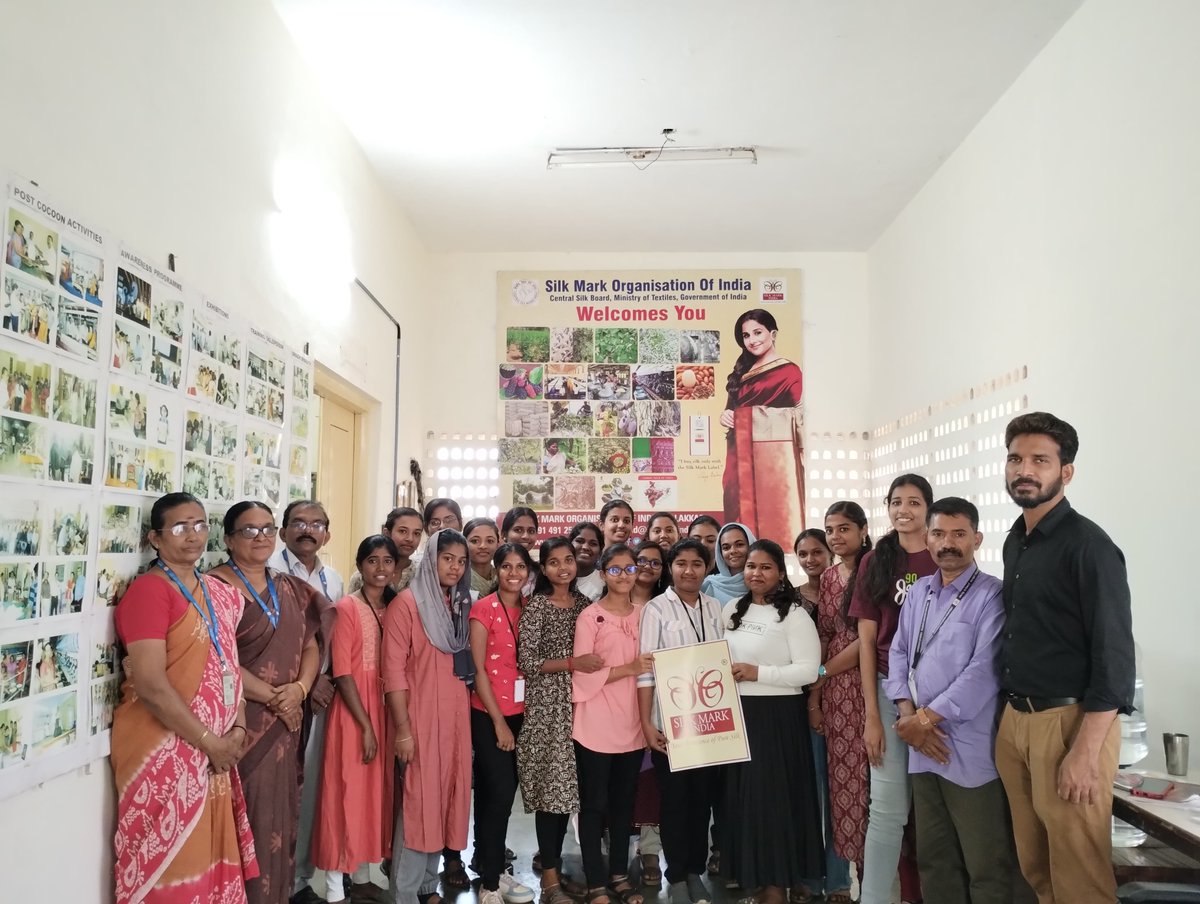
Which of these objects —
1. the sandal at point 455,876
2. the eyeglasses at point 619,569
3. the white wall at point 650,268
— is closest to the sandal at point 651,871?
the sandal at point 455,876

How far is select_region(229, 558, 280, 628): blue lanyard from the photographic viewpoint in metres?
3.04

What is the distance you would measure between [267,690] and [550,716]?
1074 millimetres

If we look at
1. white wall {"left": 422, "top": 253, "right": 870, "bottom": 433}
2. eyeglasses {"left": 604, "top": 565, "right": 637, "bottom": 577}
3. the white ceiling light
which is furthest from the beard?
white wall {"left": 422, "top": 253, "right": 870, "bottom": 433}

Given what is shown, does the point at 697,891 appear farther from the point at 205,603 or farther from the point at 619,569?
the point at 205,603

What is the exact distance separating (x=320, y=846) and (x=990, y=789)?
2.45 m

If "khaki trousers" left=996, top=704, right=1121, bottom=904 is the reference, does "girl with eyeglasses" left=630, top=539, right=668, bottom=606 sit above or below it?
above

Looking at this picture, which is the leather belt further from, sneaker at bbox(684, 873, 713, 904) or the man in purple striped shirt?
sneaker at bbox(684, 873, 713, 904)

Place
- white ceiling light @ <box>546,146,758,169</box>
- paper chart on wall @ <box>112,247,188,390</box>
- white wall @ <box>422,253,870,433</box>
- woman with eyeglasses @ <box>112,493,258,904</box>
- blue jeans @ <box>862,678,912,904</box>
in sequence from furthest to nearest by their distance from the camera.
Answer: white wall @ <box>422,253,870,433</box> → white ceiling light @ <box>546,146,758,169</box> → blue jeans @ <box>862,678,912,904</box> → paper chart on wall @ <box>112,247,188,390</box> → woman with eyeglasses @ <box>112,493,258,904</box>

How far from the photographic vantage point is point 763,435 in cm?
684

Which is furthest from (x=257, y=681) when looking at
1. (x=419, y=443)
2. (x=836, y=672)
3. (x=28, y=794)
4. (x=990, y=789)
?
(x=419, y=443)

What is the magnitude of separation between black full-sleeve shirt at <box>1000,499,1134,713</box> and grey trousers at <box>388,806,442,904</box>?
2.21 metres

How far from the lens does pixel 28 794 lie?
2207mm

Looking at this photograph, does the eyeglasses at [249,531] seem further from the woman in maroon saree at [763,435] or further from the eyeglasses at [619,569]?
the woman in maroon saree at [763,435]

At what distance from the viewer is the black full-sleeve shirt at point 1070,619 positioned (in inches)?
93.5
